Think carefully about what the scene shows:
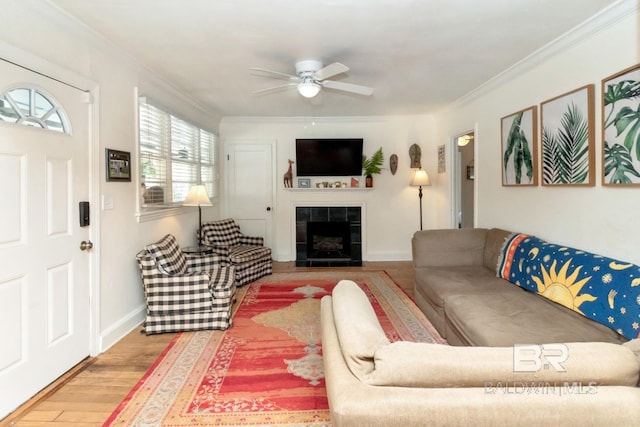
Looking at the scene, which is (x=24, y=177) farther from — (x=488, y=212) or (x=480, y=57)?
(x=488, y=212)

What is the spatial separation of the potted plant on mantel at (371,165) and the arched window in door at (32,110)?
14.1 feet

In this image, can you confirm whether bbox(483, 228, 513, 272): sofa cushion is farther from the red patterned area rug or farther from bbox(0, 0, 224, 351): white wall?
bbox(0, 0, 224, 351): white wall

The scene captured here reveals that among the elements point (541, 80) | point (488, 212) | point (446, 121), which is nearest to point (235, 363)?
point (488, 212)

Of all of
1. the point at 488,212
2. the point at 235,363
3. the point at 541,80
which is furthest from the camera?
the point at 488,212

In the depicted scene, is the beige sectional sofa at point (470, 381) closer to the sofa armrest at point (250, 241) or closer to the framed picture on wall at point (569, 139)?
the framed picture on wall at point (569, 139)

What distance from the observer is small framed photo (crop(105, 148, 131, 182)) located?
283cm

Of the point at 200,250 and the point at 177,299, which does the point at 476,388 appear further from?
the point at 200,250

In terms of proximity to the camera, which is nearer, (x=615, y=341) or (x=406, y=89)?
(x=615, y=341)

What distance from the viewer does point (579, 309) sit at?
2160 mm

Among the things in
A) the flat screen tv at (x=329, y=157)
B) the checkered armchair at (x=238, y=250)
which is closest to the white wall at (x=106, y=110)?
the checkered armchair at (x=238, y=250)

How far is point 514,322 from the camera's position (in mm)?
2123

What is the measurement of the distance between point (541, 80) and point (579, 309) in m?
2.07

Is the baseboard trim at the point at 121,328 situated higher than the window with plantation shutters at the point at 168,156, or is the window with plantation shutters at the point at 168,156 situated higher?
the window with plantation shutters at the point at 168,156

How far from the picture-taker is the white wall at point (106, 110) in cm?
210
